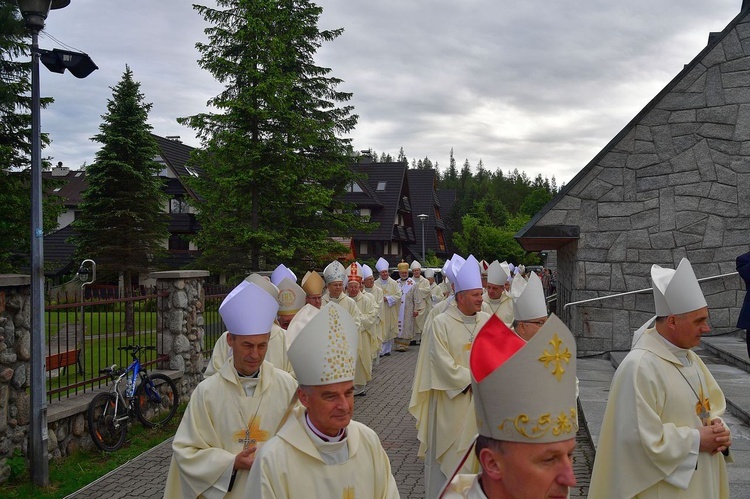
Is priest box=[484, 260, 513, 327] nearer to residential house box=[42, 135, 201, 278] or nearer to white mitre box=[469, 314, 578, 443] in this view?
white mitre box=[469, 314, 578, 443]

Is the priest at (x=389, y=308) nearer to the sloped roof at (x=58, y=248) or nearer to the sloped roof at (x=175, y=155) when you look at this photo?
the sloped roof at (x=175, y=155)

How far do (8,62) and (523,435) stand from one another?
21.2 meters

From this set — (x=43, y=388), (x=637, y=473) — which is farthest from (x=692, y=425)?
(x=43, y=388)

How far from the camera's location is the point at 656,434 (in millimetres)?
4277

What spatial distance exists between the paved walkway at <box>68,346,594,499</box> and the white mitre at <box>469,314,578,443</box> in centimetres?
497

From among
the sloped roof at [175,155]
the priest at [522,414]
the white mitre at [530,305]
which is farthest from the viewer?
the sloped roof at [175,155]

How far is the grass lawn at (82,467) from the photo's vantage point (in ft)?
24.1

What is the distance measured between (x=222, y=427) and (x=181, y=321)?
7.14 m

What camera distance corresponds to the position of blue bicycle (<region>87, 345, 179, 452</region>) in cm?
891

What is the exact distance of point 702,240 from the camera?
13336 millimetres

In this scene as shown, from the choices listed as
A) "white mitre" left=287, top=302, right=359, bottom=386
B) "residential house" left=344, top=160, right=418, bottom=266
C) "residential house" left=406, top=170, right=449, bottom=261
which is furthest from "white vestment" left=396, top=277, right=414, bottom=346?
"residential house" left=406, top=170, right=449, bottom=261

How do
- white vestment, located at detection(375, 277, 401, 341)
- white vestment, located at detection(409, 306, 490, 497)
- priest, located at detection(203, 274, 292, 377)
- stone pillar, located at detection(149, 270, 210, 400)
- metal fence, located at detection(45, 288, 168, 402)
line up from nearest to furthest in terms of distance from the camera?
priest, located at detection(203, 274, 292, 377), white vestment, located at detection(409, 306, 490, 497), metal fence, located at detection(45, 288, 168, 402), stone pillar, located at detection(149, 270, 210, 400), white vestment, located at detection(375, 277, 401, 341)

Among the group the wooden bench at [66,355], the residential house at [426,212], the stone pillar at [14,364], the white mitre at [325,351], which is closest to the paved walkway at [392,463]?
the stone pillar at [14,364]

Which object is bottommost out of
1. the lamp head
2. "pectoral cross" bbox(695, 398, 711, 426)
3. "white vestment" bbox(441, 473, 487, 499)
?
"pectoral cross" bbox(695, 398, 711, 426)
